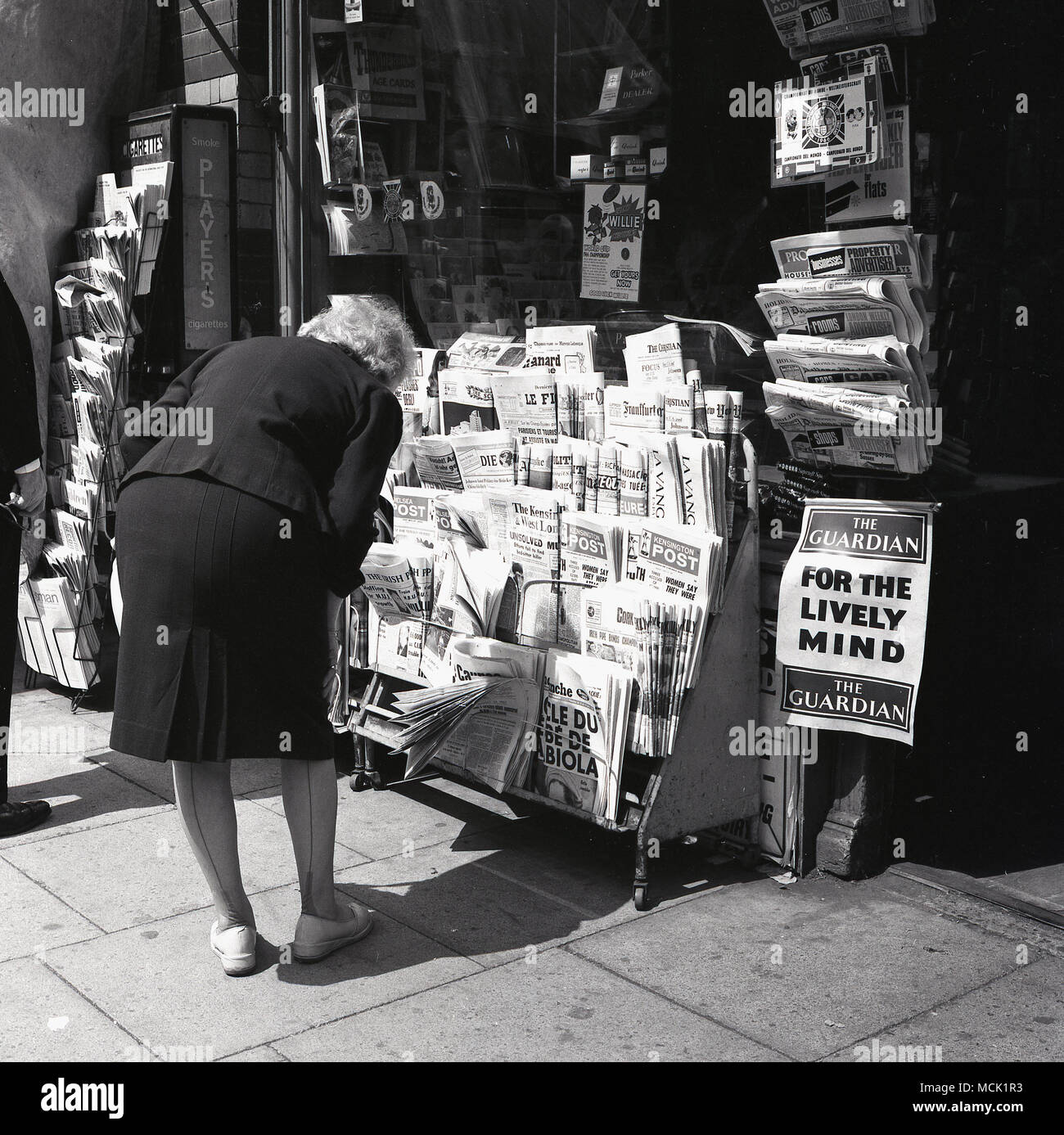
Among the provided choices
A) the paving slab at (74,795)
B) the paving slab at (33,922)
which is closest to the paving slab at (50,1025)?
→ the paving slab at (33,922)

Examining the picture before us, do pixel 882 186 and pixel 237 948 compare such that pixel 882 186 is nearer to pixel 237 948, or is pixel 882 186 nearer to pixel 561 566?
pixel 561 566

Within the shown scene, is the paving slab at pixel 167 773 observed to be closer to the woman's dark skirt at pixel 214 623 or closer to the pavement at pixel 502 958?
the pavement at pixel 502 958

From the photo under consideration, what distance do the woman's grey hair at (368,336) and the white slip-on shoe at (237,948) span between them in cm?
145

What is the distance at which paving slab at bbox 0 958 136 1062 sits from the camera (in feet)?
9.97

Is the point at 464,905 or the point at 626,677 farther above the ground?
the point at 626,677

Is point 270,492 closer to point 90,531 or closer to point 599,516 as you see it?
point 599,516

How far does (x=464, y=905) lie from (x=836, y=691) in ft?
3.93

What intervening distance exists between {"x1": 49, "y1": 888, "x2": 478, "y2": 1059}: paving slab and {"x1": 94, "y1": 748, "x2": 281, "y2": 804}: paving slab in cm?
107

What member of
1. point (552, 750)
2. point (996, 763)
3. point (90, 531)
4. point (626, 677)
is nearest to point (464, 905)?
point (552, 750)

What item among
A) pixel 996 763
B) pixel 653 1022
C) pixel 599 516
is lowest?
pixel 653 1022

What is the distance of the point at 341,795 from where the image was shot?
4781 millimetres

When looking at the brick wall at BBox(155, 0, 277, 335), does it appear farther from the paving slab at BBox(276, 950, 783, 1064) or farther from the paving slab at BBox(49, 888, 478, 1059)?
the paving slab at BBox(276, 950, 783, 1064)

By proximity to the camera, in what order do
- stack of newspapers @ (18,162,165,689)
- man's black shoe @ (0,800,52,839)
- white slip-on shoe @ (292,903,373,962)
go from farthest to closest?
1. stack of newspapers @ (18,162,165,689)
2. man's black shoe @ (0,800,52,839)
3. white slip-on shoe @ (292,903,373,962)

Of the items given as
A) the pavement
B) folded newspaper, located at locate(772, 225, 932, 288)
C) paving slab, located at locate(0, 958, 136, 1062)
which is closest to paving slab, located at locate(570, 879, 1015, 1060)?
the pavement
